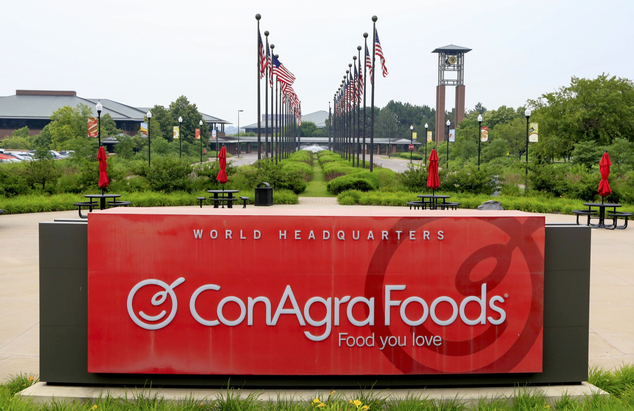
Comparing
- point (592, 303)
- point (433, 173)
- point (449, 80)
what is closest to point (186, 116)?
point (449, 80)

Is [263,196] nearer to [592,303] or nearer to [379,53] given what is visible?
[379,53]

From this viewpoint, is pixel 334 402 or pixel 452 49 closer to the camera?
pixel 334 402

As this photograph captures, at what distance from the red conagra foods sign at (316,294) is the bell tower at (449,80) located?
93.5 m

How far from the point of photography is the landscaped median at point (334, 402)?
13.4 feet

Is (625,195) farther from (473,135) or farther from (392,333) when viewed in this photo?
(473,135)

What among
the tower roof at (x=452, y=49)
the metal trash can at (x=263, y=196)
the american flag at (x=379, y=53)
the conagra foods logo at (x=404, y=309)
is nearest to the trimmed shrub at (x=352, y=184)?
the metal trash can at (x=263, y=196)

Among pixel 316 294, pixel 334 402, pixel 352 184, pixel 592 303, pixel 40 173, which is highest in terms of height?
pixel 40 173

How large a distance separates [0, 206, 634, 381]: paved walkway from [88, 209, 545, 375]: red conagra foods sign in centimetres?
166

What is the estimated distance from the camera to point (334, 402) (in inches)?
164

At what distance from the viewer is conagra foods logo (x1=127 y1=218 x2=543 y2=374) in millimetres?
4449

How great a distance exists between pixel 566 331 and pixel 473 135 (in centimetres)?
7009

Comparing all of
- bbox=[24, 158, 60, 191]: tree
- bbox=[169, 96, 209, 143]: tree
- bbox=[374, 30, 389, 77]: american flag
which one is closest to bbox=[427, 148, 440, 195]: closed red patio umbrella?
bbox=[374, 30, 389, 77]: american flag

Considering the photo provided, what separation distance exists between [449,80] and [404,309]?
98.6 metres

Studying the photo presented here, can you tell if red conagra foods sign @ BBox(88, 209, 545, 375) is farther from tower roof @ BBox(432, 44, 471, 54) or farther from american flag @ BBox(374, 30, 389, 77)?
tower roof @ BBox(432, 44, 471, 54)
